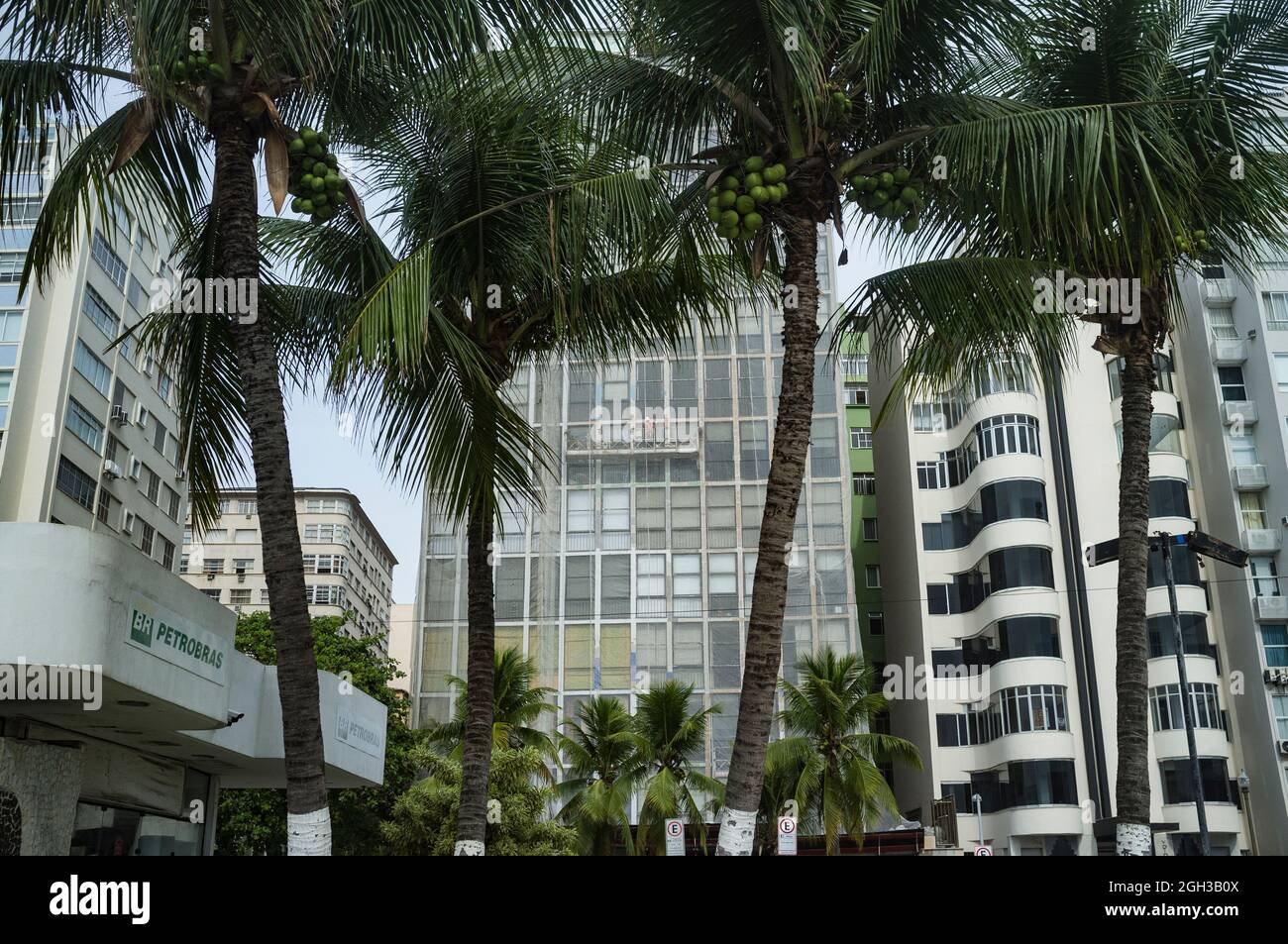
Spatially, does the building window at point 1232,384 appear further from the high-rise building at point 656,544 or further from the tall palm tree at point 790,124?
the tall palm tree at point 790,124

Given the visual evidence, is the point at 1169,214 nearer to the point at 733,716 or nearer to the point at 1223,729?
the point at 1223,729

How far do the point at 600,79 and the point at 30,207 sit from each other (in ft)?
179

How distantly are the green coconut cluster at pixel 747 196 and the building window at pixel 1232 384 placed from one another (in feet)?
160

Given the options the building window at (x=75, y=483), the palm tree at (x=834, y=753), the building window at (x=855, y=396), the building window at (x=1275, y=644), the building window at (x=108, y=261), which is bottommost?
the palm tree at (x=834, y=753)

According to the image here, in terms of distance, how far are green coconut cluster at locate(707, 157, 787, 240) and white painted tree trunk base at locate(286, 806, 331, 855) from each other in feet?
18.3

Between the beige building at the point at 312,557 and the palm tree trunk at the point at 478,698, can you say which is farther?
the beige building at the point at 312,557


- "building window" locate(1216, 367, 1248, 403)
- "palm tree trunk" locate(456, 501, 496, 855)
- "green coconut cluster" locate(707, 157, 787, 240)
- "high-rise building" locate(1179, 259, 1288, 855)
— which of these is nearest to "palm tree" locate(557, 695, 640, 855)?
"high-rise building" locate(1179, 259, 1288, 855)

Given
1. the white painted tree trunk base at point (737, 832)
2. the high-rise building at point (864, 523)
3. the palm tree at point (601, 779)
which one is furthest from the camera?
the high-rise building at point (864, 523)

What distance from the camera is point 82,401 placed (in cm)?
5425

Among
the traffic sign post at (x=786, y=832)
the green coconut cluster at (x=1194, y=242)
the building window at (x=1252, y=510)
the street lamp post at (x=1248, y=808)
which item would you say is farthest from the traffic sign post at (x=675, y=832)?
the building window at (x=1252, y=510)

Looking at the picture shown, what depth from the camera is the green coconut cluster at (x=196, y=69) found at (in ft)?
29.2

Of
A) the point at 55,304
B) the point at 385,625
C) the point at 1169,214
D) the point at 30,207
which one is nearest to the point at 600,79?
the point at 1169,214

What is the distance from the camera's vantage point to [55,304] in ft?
175

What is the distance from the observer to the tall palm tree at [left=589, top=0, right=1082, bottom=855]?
9.58 meters
